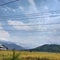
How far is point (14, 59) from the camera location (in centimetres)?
2106

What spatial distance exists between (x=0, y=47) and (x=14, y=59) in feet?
285

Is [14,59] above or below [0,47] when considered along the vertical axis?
below

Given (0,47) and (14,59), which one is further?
(0,47)

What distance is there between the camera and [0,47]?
4208 inches
